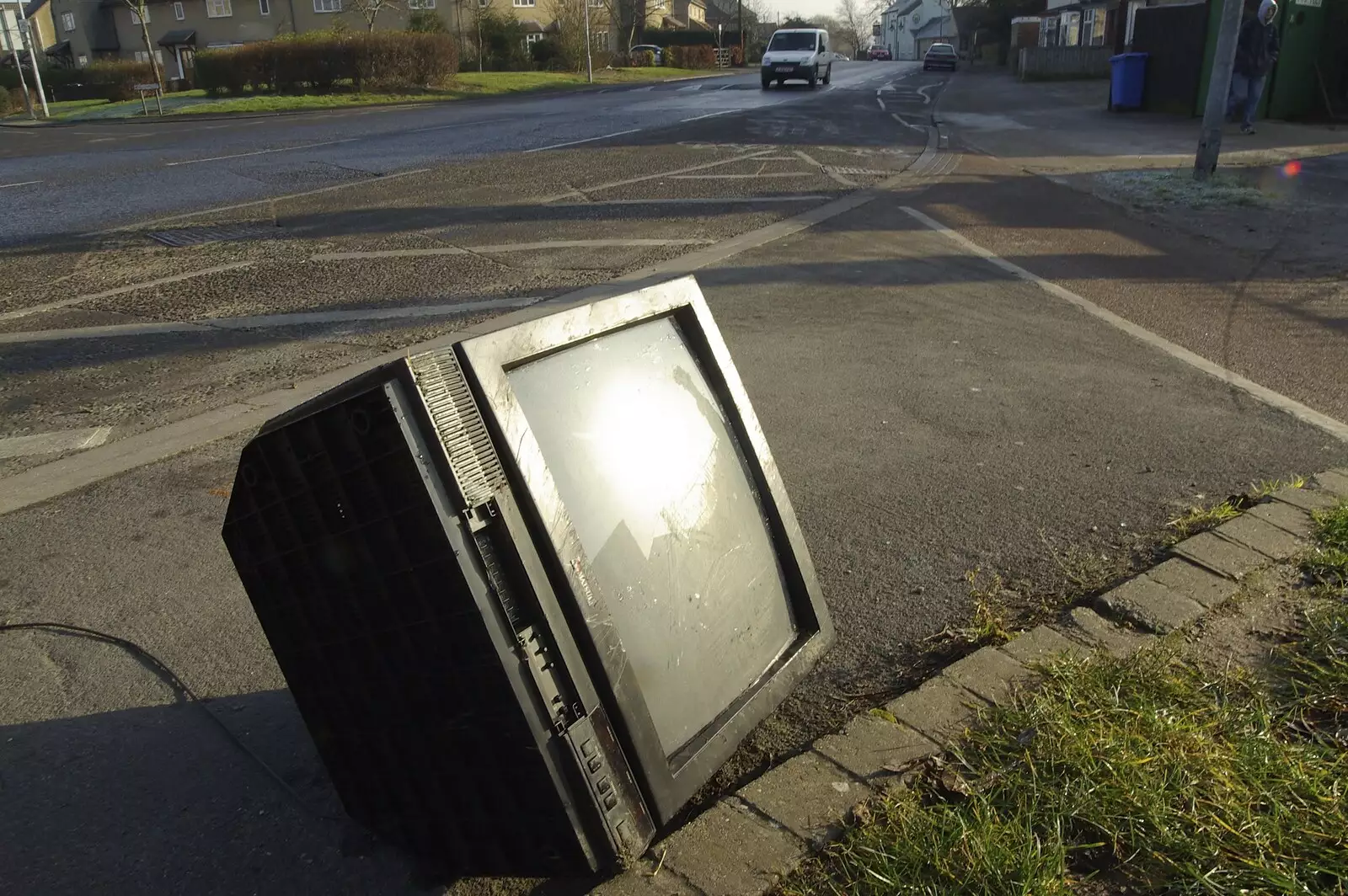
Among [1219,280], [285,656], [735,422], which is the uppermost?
[735,422]

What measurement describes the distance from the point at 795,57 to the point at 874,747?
32862 mm

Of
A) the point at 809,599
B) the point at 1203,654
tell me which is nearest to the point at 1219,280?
the point at 1203,654

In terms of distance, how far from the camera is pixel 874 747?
238 centimetres

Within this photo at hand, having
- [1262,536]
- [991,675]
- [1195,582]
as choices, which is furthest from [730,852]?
[1262,536]

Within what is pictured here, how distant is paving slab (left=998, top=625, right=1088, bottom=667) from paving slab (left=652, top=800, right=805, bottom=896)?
0.97 metres

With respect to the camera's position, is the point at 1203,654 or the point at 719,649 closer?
the point at 719,649

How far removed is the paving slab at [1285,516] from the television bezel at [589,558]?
177 centimetres

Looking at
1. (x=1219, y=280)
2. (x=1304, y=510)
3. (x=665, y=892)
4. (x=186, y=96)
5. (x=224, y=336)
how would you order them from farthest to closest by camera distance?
(x=186, y=96) < (x=1219, y=280) < (x=224, y=336) < (x=1304, y=510) < (x=665, y=892)

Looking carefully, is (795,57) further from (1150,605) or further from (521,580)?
(521,580)

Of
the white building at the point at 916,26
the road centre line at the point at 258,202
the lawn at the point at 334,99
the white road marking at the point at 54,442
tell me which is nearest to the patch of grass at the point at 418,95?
the lawn at the point at 334,99

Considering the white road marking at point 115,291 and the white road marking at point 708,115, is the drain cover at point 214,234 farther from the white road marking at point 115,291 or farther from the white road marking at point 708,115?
the white road marking at point 708,115

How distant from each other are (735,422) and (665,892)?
3.59ft

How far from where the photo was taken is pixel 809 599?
105 inches

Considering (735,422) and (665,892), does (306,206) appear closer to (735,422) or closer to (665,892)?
(735,422)
